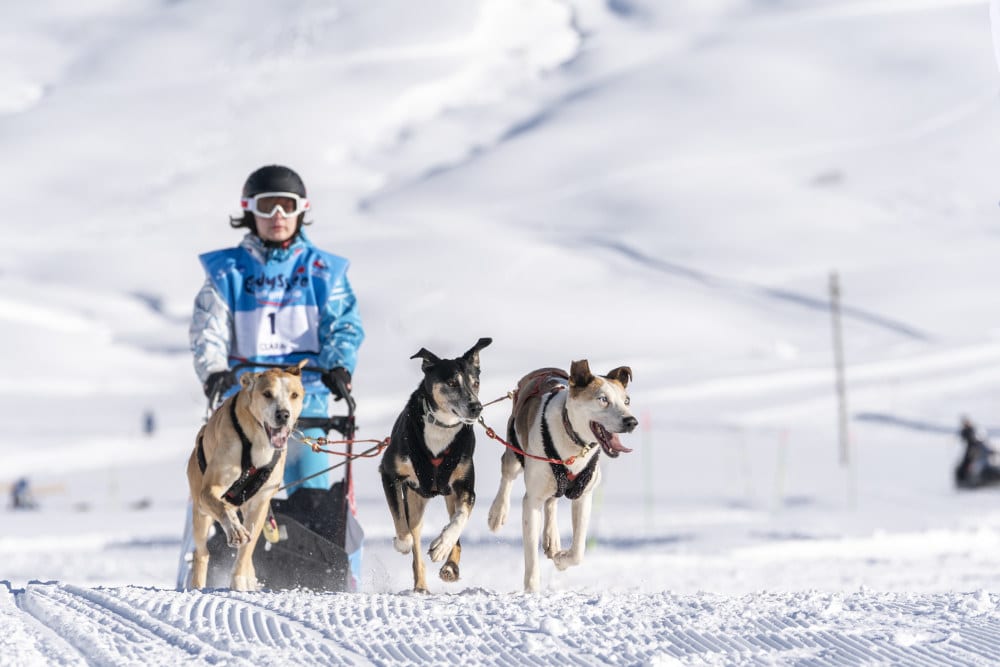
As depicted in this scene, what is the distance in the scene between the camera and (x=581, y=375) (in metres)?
4.75

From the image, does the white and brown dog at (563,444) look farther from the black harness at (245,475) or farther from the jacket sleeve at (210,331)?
the jacket sleeve at (210,331)

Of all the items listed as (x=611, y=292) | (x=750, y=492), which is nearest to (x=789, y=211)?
(x=611, y=292)

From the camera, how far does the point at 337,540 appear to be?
229 inches

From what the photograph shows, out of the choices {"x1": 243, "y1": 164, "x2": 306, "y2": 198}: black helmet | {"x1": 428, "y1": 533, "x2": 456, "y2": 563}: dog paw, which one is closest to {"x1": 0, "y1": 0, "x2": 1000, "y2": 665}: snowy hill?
{"x1": 428, "y1": 533, "x2": 456, "y2": 563}: dog paw

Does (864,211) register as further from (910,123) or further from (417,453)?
(417,453)

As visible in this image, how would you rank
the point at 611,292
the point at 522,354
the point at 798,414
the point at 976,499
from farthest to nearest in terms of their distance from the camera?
the point at 611,292 < the point at 522,354 < the point at 798,414 < the point at 976,499

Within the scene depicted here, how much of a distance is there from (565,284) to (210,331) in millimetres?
67511

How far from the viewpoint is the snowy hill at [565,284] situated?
4609 mm

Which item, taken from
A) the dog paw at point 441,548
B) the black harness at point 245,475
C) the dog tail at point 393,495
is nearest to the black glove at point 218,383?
the black harness at point 245,475

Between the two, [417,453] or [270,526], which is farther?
[270,526]

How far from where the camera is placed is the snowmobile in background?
2159 centimetres

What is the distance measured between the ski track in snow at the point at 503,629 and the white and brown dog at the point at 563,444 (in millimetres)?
280

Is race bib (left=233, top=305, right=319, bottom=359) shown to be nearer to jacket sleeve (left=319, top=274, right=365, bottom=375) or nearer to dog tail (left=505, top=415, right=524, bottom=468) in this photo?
jacket sleeve (left=319, top=274, right=365, bottom=375)

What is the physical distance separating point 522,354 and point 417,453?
48.4m
